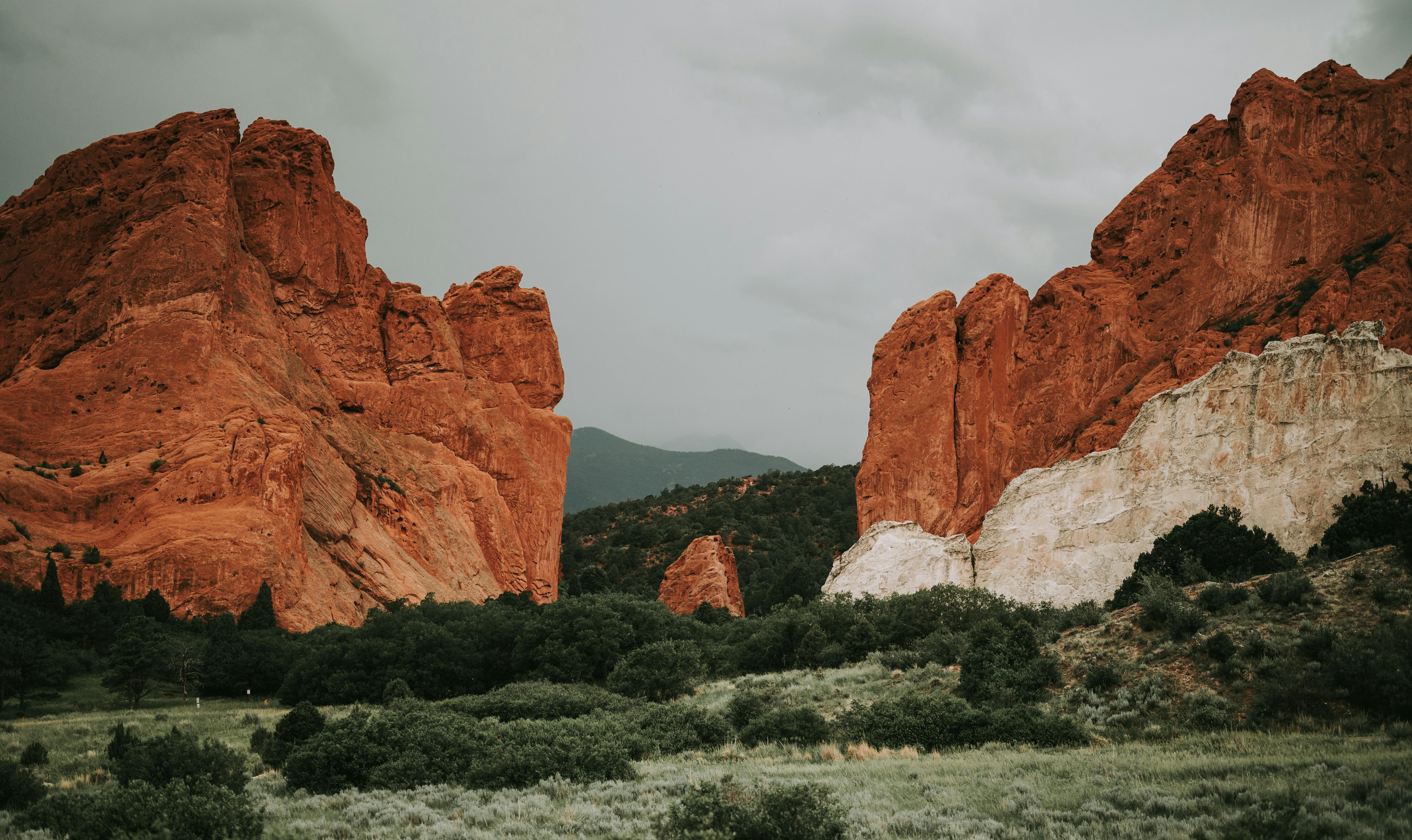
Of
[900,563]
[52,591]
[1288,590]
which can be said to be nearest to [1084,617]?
[1288,590]

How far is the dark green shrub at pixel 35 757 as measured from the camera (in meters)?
18.5

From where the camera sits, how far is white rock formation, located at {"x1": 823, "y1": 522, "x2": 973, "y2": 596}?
42.5 meters

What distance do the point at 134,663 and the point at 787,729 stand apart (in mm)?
25429

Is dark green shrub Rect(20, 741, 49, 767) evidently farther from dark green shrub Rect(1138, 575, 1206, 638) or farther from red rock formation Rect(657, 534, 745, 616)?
red rock formation Rect(657, 534, 745, 616)

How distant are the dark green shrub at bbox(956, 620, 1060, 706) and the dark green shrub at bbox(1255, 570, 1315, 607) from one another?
18.1ft

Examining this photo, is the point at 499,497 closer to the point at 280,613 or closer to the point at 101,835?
the point at 280,613

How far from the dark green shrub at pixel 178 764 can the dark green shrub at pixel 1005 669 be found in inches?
674

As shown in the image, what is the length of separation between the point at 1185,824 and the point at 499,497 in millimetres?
57194

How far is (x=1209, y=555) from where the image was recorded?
98.3ft

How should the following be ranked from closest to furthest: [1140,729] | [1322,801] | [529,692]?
[1322,801] → [1140,729] → [529,692]

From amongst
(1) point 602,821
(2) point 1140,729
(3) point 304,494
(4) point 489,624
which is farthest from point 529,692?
(3) point 304,494

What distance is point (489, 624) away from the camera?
3809cm

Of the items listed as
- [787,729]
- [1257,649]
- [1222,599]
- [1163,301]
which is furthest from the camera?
[1163,301]

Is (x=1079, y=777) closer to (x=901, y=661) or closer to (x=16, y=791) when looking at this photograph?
(x=901, y=661)
